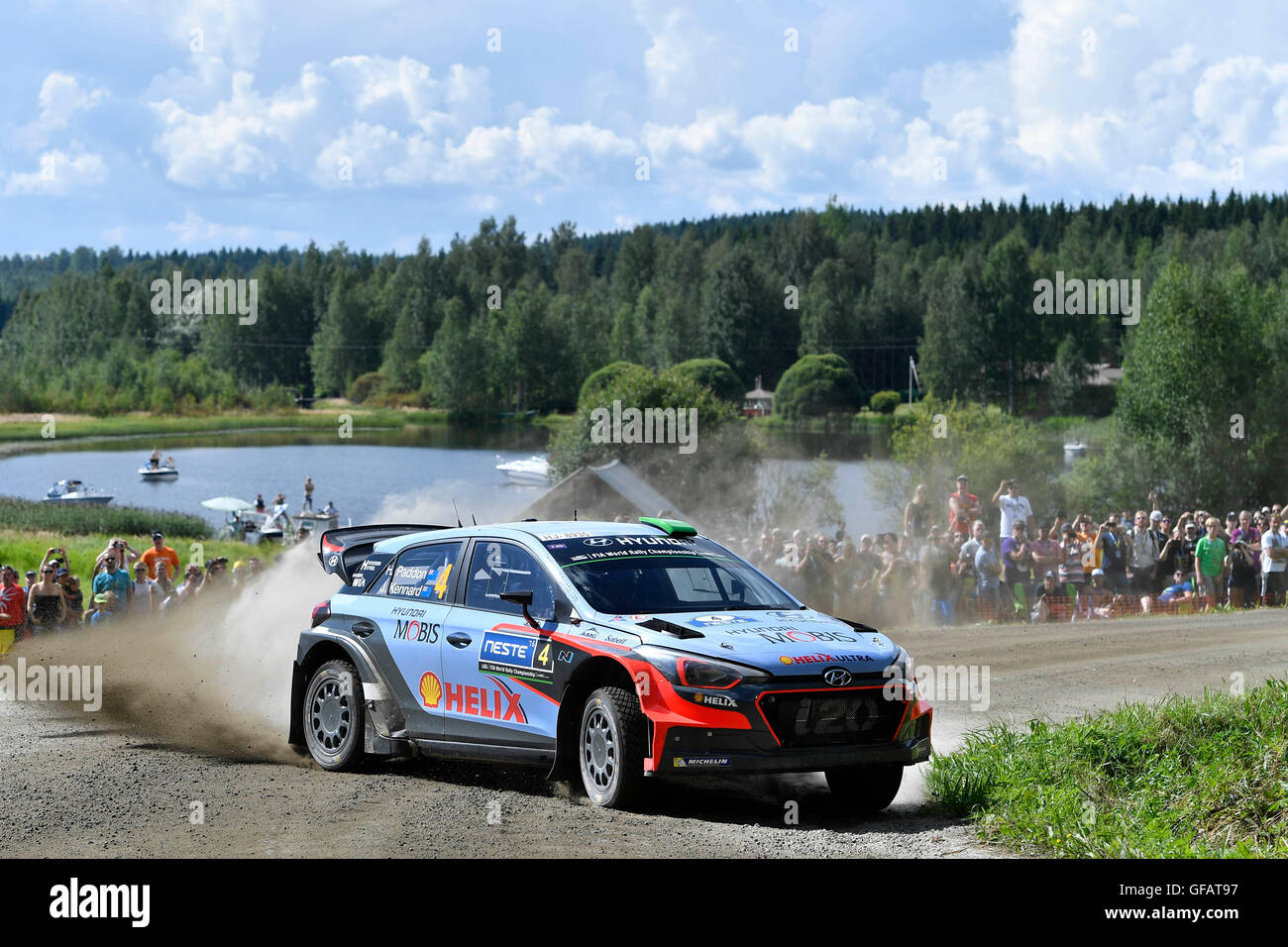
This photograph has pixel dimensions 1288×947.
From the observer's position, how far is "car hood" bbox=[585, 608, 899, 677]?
712 cm

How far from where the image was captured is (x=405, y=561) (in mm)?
9258

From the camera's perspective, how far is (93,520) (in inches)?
1738

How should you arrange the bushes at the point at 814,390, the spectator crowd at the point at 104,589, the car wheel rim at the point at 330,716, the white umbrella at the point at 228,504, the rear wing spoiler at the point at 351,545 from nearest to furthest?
the car wheel rim at the point at 330,716, the rear wing spoiler at the point at 351,545, the spectator crowd at the point at 104,589, the white umbrella at the point at 228,504, the bushes at the point at 814,390

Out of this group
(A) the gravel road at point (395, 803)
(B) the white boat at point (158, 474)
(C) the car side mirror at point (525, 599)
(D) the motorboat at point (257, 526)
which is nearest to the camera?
(A) the gravel road at point (395, 803)

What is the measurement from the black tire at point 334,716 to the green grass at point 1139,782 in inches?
156

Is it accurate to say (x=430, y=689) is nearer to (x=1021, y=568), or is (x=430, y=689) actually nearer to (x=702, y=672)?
(x=702, y=672)

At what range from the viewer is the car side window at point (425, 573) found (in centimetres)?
884

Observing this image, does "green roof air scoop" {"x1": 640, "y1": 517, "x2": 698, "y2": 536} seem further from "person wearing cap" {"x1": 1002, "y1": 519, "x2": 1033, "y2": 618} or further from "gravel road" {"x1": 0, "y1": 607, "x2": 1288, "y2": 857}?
"person wearing cap" {"x1": 1002, "y1": 519, "x2": 1033, "y2": 618}

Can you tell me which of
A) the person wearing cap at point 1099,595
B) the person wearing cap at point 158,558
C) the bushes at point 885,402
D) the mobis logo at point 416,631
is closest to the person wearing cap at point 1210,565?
the person wearing cap at point 1099,595

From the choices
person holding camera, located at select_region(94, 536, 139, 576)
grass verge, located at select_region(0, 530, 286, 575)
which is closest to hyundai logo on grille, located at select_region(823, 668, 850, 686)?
person holding camera, located at select_region(94, 536, 139, 576)

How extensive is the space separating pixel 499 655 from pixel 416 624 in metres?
0.93

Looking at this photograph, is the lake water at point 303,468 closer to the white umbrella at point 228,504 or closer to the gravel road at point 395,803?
→ the white umbrella at point 228,504

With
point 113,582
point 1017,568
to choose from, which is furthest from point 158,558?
point 1017,568
